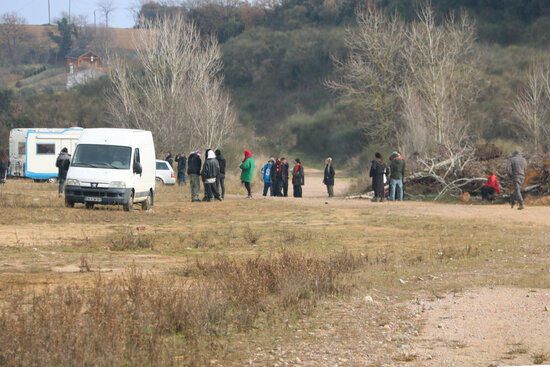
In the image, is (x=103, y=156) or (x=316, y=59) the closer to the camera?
(x=103, y=156)

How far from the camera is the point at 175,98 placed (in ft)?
216

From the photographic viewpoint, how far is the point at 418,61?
65062 millimetres

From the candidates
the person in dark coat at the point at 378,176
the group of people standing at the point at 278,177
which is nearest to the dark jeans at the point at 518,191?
the person in dark coat at the point at 378,176

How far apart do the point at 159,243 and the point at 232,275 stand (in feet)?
24.5

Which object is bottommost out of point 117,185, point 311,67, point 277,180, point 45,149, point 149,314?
point 149,314

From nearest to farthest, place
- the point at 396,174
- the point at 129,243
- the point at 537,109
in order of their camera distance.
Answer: the point at 129,243
the point at 396,174
the point at 537,109

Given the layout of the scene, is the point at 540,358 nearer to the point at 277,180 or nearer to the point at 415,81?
the point at 277,180

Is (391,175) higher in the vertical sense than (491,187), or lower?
higher

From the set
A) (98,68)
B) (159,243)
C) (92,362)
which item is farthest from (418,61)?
(98,68)

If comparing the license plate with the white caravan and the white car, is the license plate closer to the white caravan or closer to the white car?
the white car

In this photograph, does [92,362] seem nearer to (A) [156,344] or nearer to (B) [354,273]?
(A) [156,344]

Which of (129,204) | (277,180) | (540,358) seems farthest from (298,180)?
(540,358)

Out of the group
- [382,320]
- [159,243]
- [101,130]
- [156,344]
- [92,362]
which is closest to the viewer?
[92,362]

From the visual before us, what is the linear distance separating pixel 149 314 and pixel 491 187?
25.1 metres
